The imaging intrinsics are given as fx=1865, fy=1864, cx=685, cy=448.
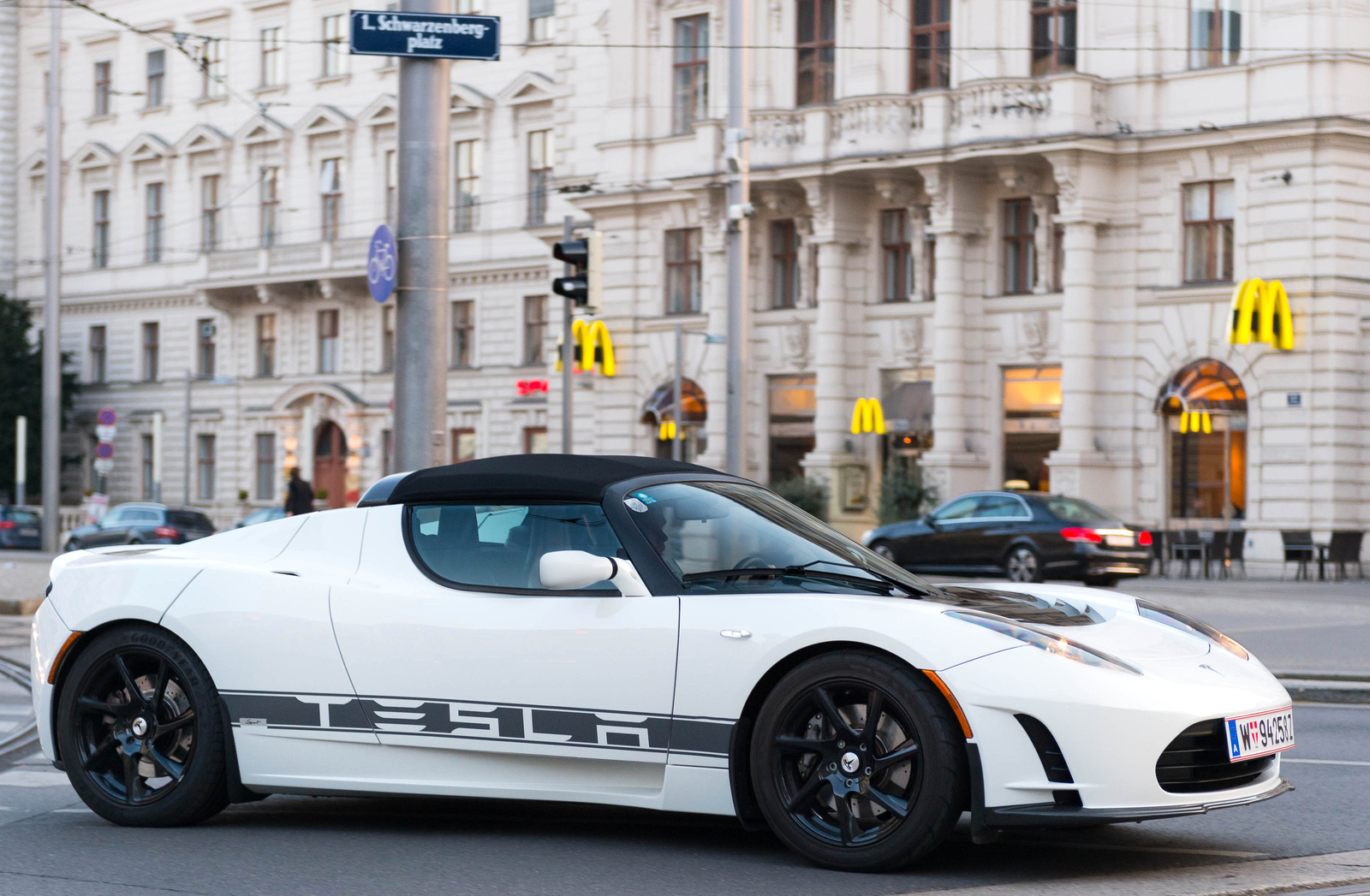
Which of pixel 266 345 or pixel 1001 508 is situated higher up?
pixel 266 345

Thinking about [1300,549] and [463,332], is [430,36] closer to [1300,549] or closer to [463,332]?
[1300,549]

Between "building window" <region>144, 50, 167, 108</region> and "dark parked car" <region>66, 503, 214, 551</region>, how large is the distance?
21540 mm

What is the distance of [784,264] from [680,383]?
669 cm

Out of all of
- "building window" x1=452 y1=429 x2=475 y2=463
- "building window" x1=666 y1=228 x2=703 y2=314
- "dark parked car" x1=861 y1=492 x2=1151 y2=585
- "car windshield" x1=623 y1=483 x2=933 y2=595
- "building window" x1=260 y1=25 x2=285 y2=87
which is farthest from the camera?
"building window" x1=260 y1=25 x2=285 y2=87

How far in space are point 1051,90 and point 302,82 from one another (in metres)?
26.5

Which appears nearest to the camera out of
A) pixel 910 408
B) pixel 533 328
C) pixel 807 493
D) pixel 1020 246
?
pixel 1020 246

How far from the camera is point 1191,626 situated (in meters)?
6.53

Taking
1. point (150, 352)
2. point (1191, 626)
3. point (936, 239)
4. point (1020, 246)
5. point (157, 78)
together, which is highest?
point (157, 78)

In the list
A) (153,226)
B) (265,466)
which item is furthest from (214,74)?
(265,466)

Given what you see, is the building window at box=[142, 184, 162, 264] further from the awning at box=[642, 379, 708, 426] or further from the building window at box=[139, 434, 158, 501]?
the awning at box=[642, 379, 708, 426]

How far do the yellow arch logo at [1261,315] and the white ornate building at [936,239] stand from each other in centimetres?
38

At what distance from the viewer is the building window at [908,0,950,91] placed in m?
37.2

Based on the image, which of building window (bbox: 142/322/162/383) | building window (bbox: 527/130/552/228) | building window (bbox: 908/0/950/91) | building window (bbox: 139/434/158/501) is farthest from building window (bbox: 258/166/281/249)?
building window (bbox: 908/0/950/91)

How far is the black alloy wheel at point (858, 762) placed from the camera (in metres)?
5.58
